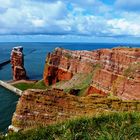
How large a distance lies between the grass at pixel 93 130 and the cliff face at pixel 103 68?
134ft

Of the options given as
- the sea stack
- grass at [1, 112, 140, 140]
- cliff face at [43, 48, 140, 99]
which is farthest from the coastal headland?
the sea stack

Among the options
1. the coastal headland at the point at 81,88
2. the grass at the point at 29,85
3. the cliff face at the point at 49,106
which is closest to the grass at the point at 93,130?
the coastal headland at the point at 81,88

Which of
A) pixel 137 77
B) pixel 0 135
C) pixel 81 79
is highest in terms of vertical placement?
pixel 0 135

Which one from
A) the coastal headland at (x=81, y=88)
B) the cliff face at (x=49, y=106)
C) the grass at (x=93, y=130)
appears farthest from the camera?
the cliff face at (x=49, y=106)

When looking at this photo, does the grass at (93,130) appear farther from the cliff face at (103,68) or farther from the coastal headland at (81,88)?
the cliff face at (103,68)

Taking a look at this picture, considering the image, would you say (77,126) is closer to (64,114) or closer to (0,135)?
(0,135)

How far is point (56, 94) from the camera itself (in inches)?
1495

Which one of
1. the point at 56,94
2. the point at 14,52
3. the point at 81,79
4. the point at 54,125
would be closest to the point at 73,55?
the point at 81,79

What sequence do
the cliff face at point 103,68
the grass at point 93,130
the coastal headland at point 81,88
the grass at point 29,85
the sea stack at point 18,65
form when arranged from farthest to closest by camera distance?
the sea stack at point 18,65, the grass at point 29,85, the cliff face at point 103,68, the coastal headland at point 81,88, the grass at point 93,130

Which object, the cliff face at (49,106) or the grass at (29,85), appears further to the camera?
the grass at (29,85)

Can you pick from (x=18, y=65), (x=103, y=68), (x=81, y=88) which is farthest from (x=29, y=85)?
(x=103, y=68)

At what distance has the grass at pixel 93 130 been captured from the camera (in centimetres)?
1275

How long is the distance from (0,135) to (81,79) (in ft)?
227

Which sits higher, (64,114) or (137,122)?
(137,122)
